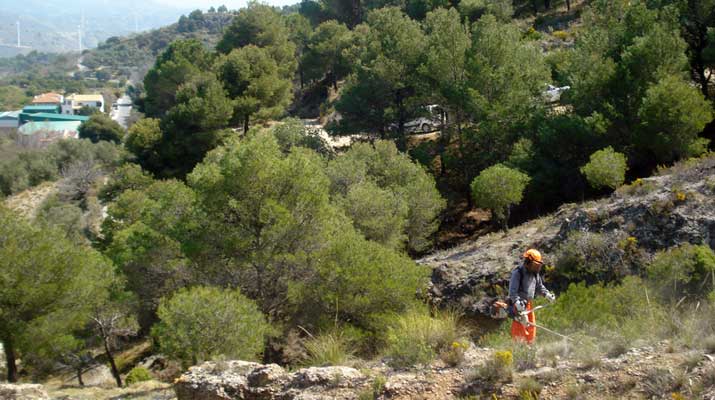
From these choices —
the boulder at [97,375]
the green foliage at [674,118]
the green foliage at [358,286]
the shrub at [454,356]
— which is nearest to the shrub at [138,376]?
the boulder at [97,375]

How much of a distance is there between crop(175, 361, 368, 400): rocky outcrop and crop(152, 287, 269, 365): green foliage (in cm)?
230

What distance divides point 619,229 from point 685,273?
11.4 feet

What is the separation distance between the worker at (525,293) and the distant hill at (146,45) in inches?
4735

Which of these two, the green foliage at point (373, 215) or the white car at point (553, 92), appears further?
the white car at point (553, 92)

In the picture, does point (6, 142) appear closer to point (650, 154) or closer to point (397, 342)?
point (650, 154)

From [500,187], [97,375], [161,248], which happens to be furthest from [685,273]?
[97,375]

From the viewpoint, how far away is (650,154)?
19484 mm

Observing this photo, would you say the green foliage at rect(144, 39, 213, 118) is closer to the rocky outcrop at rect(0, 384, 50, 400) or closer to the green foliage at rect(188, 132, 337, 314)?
the green foliage at rect(188, 132, 337, 314)

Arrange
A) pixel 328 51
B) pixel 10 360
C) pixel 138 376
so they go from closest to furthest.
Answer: pixel 10 360 → pixel 138 376 → pixel 328 51

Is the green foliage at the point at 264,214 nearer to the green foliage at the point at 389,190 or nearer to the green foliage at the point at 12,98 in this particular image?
the green foliage at the point at 389,190

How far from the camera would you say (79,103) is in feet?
341

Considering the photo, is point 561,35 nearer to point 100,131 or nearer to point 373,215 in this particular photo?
point 373,215

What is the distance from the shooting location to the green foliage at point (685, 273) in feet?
32.8

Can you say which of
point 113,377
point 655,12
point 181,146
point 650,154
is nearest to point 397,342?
point 113,377
